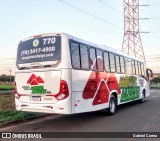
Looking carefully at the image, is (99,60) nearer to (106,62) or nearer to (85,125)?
(106,62)

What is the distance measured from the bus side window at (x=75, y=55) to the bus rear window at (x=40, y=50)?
0.52 metres

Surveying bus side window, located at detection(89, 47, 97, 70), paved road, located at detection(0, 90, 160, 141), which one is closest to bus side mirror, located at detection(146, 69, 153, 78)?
paved road, located at detection(0, 90, 160, 141)

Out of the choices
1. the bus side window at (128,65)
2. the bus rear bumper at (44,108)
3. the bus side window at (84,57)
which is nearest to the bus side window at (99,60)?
the bus side window at (84,57)

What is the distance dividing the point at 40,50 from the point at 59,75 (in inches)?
51.1

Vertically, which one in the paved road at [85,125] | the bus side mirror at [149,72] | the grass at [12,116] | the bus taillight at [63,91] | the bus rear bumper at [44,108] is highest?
the bus side mirror at [149,72]

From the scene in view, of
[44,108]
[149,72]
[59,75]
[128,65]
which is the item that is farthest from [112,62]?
[149,72]

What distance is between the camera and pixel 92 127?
30.8ft

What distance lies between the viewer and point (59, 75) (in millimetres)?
8961

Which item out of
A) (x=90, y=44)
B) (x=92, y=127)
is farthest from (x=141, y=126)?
(x=90, y=44)

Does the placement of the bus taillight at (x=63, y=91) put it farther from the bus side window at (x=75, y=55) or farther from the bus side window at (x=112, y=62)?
the bus side window at (x=112, y=62)

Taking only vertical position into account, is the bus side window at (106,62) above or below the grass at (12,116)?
above

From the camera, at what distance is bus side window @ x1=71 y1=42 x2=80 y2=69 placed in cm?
943

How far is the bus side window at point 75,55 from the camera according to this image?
9.43m

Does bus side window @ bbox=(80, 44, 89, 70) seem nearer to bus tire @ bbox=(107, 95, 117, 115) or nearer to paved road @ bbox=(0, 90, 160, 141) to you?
paved road @ bbox=(0, 90, 160, 141)
